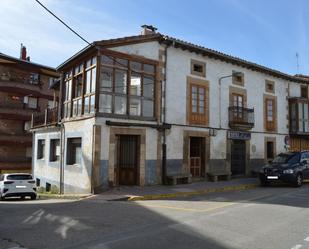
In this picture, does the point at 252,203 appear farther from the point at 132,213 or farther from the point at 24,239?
the point at 24,239

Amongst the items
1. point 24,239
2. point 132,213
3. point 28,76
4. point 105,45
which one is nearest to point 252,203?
point 132,213

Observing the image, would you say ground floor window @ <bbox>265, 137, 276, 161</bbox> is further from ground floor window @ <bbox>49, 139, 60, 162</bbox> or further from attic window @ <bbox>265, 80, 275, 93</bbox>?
ground floor window @ <bbox>49, 139, 60, 162</bbox>

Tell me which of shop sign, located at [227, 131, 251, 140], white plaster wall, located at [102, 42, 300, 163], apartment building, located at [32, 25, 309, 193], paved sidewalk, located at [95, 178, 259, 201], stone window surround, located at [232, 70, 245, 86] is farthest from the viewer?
stone window surround, located at [232, 70, 245, 86]

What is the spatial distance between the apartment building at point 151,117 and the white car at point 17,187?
151 cm

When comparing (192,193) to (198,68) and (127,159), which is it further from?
(198,68)

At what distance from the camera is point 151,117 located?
53.2ft

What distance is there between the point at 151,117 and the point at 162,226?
8.91 metres

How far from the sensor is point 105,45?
48.5ft

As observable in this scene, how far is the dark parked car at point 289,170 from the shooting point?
16.2 m

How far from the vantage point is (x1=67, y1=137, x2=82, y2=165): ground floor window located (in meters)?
16.4

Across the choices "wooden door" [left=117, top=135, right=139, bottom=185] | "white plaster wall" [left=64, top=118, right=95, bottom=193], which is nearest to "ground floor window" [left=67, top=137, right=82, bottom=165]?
"white plaster wall" [left=64, top=118, right=95, bottom=193]

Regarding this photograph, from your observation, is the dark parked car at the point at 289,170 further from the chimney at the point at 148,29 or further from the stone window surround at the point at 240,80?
the chimney at the point at 148,29

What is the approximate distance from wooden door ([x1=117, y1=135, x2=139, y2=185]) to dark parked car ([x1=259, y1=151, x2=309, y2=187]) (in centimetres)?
630

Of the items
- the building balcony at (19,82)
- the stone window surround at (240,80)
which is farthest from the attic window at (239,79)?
the building balcony at (19,82)
